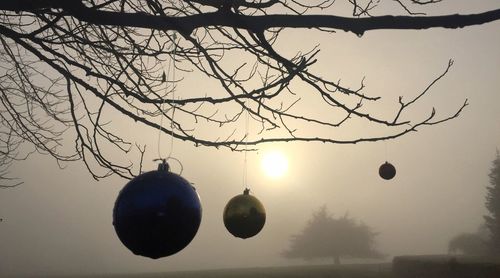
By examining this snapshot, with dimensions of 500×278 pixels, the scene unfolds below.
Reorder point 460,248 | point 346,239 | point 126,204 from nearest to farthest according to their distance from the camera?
1. point 126,204
2. point 460,248
3. point 346,239

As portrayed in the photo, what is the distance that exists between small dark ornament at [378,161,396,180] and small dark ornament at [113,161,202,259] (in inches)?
243

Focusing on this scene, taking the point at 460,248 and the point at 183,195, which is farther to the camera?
the point at 460,248

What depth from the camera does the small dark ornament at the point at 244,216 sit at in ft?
13.3

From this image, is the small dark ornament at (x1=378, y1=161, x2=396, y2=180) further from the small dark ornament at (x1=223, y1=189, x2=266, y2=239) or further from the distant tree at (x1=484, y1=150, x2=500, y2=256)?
the distant tree at (x1=484, y1=150, x2=500, y2=256)

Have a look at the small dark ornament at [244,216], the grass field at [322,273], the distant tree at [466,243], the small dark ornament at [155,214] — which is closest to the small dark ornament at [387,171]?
A: the small dark ornament at [244,216]

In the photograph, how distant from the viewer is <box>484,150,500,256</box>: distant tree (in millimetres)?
27953

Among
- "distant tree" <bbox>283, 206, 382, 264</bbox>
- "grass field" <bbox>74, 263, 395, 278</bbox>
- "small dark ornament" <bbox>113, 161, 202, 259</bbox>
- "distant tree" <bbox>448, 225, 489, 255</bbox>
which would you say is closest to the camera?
"small dark ornament" <bbox>113, 161, 202, 259</bbox>

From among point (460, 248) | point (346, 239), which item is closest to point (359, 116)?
point (460, 248)

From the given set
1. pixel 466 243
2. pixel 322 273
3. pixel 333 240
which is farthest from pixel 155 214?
pixel 333 240

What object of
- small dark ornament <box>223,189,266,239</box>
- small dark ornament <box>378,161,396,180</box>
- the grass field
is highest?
small dark ornament <box>378,161,396,180</box>

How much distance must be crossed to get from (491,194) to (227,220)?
114ft

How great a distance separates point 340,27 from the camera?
8.30 ft

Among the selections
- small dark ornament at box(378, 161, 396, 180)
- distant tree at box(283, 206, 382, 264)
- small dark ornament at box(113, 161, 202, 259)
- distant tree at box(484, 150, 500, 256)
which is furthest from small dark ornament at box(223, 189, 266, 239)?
distant tree at box(283, 206, 382, 264)

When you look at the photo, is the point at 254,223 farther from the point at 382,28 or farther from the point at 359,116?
the point at 382,28
